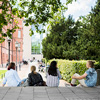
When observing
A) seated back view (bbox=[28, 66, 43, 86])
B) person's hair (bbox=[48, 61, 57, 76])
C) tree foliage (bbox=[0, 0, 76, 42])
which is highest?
tree foliage (bbox=[0, 0, 76, 42])

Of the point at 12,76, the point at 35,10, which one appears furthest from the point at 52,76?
the point at 35,10

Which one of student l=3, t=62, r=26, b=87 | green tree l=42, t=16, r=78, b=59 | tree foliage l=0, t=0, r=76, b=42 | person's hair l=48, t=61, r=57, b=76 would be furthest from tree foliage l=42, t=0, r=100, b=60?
student l=3, t=62, r=26, b=87

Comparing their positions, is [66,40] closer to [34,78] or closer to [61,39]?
[61,39]

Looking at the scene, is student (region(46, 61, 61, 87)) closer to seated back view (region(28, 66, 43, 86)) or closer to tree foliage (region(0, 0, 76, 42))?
seated back view (region(28, 66, 43, 86))

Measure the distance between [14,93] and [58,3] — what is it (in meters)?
5.66

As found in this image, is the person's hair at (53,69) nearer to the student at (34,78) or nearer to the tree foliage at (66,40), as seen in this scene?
the student at (34,78)

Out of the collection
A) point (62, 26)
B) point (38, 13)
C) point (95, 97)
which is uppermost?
point (62, 26)

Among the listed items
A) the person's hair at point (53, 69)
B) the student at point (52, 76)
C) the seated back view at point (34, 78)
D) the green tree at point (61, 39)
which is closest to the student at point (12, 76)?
the seated back view at point (34, 78)

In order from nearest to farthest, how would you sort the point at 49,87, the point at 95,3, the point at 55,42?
the point at 49,87 → the point at 95,3 → the point at 55,42

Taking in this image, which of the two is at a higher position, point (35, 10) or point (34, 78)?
point (35, 10)

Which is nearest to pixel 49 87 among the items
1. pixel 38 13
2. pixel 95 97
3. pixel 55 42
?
pixel 95 97

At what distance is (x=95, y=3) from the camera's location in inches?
918

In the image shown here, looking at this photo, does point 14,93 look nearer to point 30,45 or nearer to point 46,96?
point 46,96

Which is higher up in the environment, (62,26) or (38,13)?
(62,26)
